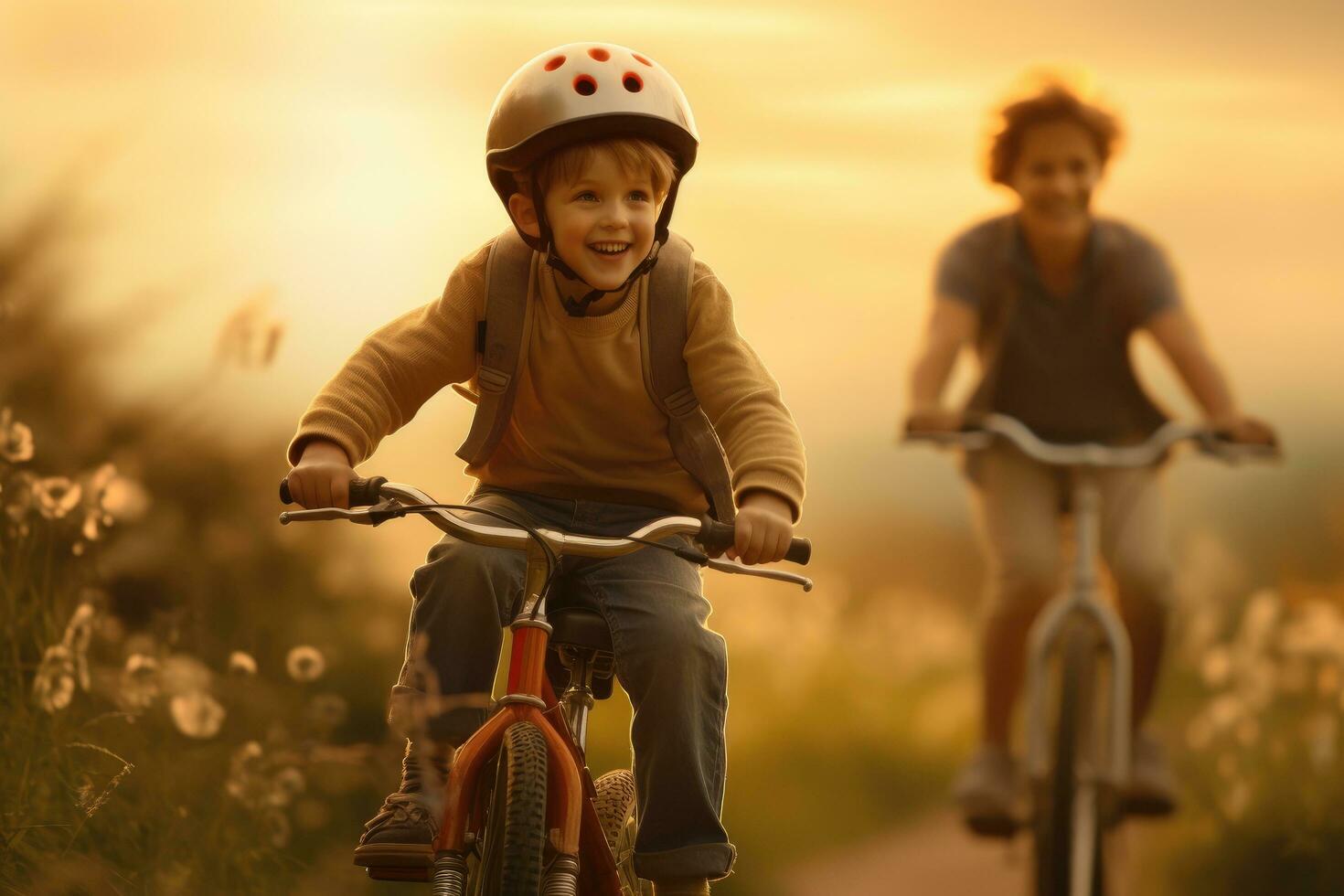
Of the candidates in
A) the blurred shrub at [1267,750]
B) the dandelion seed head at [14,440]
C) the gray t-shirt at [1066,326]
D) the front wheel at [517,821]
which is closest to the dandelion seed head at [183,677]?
the dandelion seed head at [14,440]

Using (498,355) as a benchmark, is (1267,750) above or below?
below

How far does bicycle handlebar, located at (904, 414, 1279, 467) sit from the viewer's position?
184 inches

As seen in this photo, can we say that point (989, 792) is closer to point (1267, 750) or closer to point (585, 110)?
point (1267, 750)

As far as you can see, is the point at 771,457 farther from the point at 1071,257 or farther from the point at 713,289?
the point at 1071,257

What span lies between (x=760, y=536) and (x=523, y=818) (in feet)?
2.16

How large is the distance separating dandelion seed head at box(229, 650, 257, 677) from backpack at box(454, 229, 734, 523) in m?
0.93

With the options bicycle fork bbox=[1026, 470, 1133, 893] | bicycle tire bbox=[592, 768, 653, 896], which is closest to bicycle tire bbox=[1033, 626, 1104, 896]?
bicycle fork bbox=[1026, 470, 1133, 893]

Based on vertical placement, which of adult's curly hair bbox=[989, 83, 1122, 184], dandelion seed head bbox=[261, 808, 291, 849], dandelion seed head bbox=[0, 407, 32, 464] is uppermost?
adult's curly hair bbox=[989, 83, 1122, 184]

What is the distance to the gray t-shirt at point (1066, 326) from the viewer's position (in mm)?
5352

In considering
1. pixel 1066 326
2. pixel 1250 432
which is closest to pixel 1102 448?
pixel 1250 432

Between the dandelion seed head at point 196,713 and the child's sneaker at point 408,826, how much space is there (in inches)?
40.8

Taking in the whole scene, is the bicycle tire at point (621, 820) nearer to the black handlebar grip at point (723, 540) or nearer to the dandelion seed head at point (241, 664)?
the black handlebar grip at point (723, 540)

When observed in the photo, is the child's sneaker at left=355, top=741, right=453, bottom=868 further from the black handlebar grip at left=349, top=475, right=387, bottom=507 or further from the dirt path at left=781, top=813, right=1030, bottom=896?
the dirt path at left=781, top=813, right=1030, bottom=896

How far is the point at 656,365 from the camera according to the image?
13.5 feet
